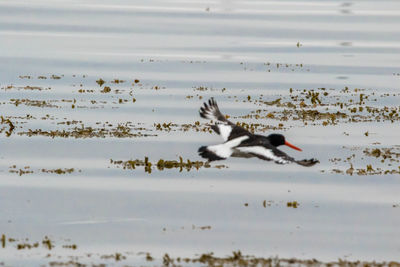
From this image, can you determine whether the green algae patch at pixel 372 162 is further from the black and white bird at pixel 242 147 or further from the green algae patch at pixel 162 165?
the green algae patch at pixel 162 165

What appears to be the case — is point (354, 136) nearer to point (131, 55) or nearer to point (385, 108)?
point (385, 108)

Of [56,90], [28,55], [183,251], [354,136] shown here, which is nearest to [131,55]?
[28,55]

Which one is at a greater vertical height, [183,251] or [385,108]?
[385,108]

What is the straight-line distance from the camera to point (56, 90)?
96.3ft

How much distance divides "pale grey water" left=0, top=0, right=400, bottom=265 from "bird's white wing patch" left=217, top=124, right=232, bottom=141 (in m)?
0.74

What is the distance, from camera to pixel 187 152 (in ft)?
70.0

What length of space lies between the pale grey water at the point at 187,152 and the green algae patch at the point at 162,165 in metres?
0.22

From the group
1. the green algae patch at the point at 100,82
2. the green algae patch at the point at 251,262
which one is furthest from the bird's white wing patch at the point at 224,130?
the green algae patch at the point at 100,82

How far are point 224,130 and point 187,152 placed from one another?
86.1 inches

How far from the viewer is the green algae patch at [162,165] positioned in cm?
2005

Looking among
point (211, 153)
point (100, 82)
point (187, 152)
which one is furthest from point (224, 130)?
point (100, 82)

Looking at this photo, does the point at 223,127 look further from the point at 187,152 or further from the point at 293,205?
the point at 293,205

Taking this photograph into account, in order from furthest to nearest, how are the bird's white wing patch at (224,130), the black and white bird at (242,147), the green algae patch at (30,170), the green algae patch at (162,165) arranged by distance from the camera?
the green algae patch at (162,165) → the green algae patch at (30,170) → the bird's white wing patch at (224,130) → the black and white bird at (242,147)

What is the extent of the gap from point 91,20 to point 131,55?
45.3 ft
